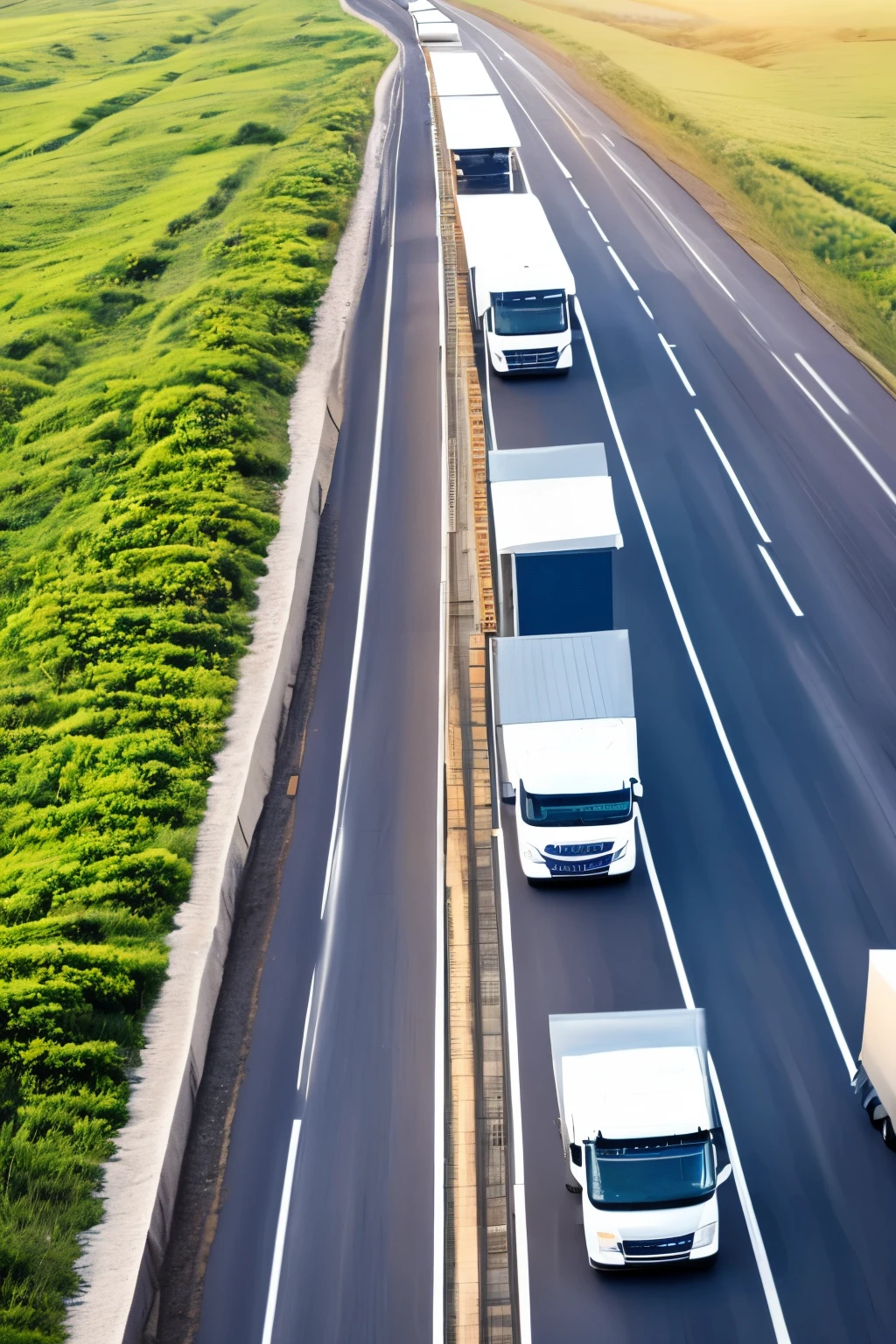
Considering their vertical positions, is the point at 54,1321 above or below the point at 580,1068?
below

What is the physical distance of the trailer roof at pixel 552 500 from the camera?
25.6 metres

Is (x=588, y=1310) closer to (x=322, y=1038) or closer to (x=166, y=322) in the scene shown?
(x=322, y=1038)

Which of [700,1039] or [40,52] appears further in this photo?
[40,52]

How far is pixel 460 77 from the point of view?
Answer: 212ft

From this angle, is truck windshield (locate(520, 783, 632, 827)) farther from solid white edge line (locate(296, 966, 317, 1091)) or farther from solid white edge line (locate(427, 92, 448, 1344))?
solid white edge line (locate(296, 966, 317, 1091))

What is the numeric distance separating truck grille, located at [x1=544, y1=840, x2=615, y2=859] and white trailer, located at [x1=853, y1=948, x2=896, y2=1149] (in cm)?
567

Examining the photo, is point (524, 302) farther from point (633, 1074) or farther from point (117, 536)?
point (633, 1074)

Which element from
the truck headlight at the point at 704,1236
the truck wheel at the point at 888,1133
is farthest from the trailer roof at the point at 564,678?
the truck headlight at the point at 704,1236

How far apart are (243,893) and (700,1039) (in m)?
10.2

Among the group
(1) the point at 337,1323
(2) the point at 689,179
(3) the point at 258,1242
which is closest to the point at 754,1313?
(1) the point at 337,1323

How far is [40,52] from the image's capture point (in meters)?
115

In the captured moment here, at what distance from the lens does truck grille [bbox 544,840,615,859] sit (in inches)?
877

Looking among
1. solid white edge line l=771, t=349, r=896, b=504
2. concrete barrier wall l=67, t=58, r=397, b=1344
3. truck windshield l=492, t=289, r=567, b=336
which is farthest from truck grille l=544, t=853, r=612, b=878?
truck windshield l=492, t=289, r=567, b=336

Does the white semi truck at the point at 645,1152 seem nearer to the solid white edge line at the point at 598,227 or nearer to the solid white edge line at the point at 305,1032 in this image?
the solid white edge line at the point at 305,1032
